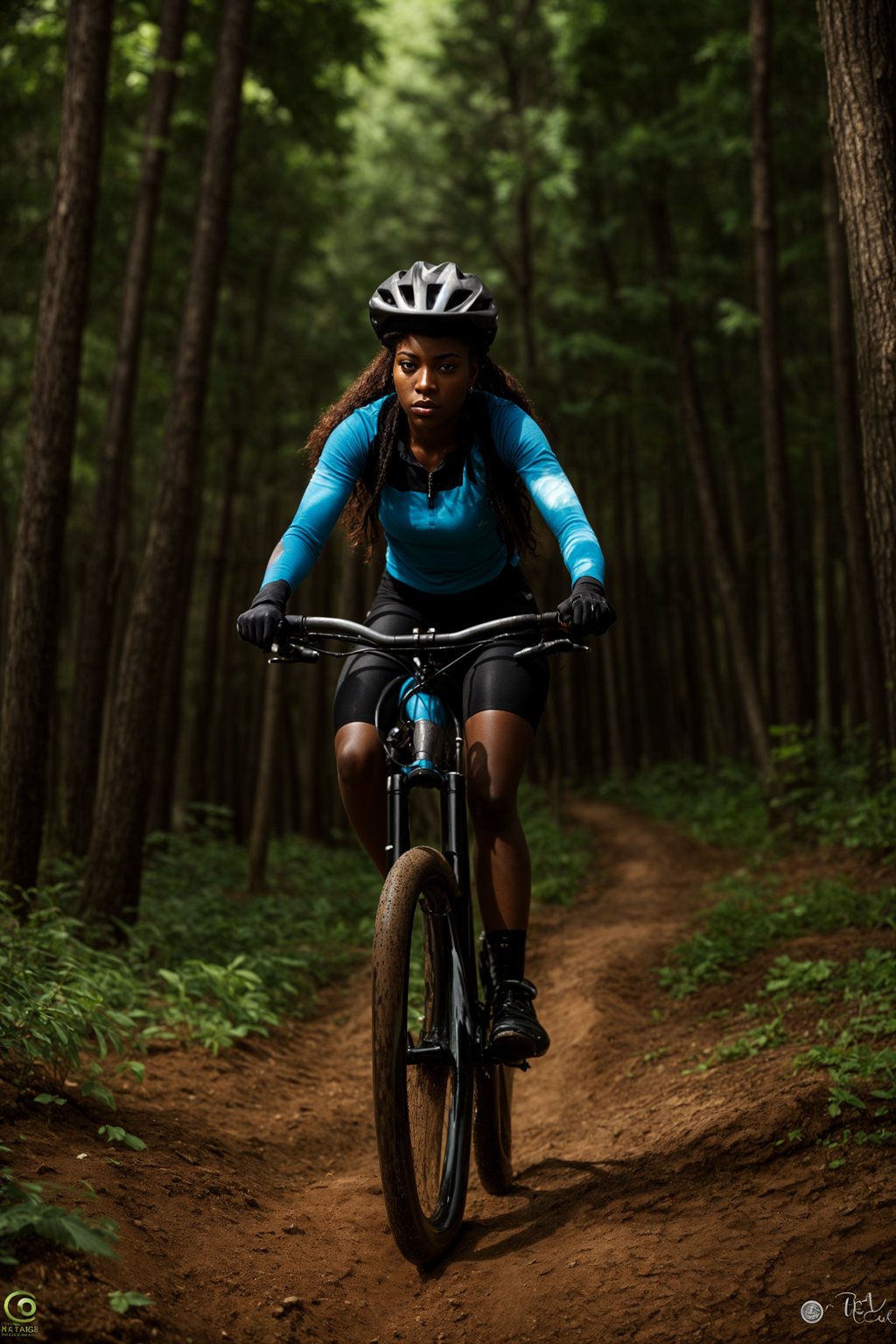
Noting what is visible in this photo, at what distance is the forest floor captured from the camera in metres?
3.12

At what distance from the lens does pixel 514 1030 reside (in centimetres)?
384

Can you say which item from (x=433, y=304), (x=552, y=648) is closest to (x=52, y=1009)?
(x=552, y=648)

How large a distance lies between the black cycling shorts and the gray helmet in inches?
37.0

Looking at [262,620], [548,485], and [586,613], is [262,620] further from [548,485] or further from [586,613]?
[548,485]

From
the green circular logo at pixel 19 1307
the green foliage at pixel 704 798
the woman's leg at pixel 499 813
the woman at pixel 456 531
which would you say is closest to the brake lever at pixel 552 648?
the woman at pixel 456 531

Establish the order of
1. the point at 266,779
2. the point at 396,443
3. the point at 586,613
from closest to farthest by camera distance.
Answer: the point at 586,613 < the point at 396,443 < the point at 266,779

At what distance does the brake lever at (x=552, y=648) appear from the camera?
366cm

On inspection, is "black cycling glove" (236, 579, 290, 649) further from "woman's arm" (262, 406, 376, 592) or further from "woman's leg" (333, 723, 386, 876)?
"woman's leg" (333, 723, 386, 876)

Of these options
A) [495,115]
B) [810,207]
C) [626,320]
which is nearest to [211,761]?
[626,320]

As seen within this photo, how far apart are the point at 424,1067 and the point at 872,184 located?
4.39 metres

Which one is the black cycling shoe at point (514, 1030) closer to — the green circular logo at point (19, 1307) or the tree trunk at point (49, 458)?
the green circular logo at point (19, 1307)

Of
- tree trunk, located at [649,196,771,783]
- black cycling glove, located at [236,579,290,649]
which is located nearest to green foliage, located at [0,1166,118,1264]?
black cycling glove, located at [236,579,290,649]

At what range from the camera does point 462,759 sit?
13.2 ft

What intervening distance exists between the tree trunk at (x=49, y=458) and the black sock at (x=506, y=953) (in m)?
4.45
